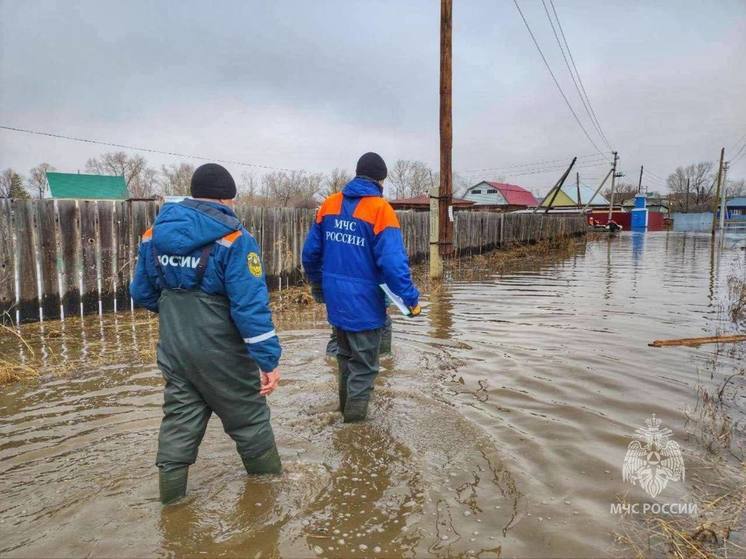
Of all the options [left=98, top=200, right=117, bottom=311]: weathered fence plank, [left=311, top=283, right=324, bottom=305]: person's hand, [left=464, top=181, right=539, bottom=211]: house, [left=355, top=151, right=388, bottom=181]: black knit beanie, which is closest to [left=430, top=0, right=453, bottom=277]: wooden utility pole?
[left=98, top=200, right=117, bottom=311]: weathered fence plank

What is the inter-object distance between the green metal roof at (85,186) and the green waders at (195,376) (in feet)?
134

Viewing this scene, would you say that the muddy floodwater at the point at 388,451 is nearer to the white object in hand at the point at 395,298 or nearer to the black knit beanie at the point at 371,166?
the white object in hand at the point at 395,298

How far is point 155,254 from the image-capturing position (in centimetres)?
244

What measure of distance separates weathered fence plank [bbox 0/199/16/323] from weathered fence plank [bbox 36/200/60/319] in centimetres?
33

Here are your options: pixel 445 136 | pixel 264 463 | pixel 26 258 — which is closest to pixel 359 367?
pixel 264 463

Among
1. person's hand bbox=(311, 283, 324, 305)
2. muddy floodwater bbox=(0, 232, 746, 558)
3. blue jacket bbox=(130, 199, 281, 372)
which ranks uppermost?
blue jacket bbox=(130, 199, 281, 372)

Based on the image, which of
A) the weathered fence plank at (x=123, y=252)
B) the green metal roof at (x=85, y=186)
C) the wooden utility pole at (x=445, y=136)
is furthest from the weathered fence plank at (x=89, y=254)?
the green metal roof at (x=85, y=186)

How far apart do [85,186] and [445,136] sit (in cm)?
3791

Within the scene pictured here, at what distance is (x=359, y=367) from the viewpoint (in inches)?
138

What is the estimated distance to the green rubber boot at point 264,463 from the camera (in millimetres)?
2674

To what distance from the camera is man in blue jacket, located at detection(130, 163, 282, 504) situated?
7.71 feet

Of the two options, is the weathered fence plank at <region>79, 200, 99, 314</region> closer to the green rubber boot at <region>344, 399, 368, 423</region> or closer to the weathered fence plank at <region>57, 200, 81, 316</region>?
the weathered fence plank at <region>57, 200, 81, 316</region>

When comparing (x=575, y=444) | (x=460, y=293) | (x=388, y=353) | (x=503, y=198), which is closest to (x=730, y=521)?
(x=575, y=444)

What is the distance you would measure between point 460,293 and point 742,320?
444 cm
